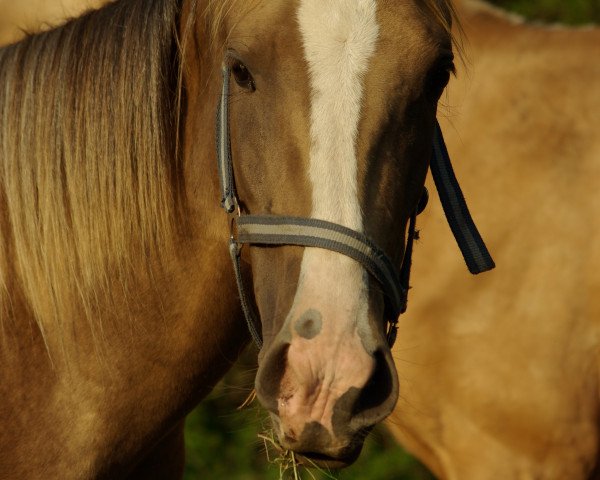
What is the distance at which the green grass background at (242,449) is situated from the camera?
505cm

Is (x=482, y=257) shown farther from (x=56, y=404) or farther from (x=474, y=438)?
(x=474, y=438)

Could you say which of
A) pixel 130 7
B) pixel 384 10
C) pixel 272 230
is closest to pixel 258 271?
pixel 272 230

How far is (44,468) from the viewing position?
1919mm

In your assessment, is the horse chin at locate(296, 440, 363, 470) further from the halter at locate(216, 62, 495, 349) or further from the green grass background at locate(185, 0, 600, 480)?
the green grass background at locate(185, 0, 600, 480)

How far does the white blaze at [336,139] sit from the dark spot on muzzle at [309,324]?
12mm

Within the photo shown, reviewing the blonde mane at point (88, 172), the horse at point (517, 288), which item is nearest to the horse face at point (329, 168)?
the blonde mane at point (88, 172)

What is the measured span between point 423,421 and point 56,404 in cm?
178

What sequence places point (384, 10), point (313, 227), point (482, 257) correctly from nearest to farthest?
point (313, 227), point (384, 10), point (482, 257)

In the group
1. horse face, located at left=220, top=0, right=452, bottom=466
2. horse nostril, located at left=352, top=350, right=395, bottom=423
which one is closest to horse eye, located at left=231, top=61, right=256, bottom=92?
horse face, located at left=220, top=0, right=452, bottom=466

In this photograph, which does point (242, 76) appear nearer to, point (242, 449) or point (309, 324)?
point (309, 324)

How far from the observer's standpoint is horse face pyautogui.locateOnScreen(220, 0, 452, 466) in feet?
5.27

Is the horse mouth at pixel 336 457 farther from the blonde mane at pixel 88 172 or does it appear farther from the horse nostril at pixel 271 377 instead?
the blonde mane at pixel 88 172

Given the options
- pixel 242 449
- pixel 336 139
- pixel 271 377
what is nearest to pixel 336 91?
pixel 336 139

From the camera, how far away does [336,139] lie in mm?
1684
